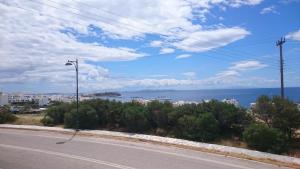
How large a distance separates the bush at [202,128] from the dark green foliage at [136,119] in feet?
12.2

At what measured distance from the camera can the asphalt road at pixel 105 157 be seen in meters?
14.5

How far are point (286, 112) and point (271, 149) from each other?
9.36ft

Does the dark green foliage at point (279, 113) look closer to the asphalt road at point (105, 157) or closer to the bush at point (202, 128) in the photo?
the bush at point (202, 128)

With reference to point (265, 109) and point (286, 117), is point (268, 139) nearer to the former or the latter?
point (286, 117)

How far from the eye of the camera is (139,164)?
1468 cm

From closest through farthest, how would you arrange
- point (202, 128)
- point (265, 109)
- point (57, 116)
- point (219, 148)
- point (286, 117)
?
point (219, 148)
point (286, 117)
point (265, 109)
point (202, 128)
point (57, 116)

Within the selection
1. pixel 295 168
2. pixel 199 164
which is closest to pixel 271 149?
pixel 295 168

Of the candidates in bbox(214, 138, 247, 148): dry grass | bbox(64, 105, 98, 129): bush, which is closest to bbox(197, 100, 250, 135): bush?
bbox(214, 138, 247, 148): dry grass

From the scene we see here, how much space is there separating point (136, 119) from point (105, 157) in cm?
997

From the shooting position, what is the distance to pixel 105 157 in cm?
1631

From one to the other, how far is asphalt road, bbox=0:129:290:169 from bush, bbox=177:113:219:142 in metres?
3.42

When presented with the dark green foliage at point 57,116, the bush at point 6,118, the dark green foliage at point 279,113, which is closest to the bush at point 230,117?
the dark green foliage at point 279,113

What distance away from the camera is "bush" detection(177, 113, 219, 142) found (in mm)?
22344

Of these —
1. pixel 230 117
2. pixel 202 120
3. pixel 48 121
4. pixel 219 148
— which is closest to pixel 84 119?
pixel 48 121
